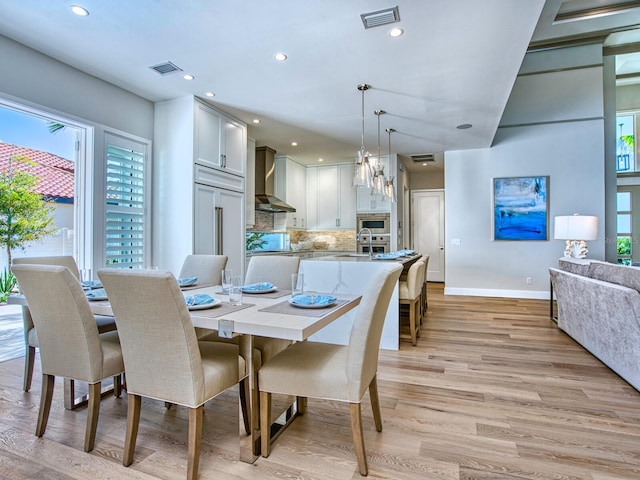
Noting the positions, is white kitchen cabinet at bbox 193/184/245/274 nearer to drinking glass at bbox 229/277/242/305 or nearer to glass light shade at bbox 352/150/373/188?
glass light shade at bbox 352/150/373/188

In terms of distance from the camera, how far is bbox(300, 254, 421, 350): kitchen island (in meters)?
3.38

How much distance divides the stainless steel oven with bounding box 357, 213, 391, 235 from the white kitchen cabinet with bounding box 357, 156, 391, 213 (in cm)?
10

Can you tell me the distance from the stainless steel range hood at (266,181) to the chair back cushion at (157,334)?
445 cm

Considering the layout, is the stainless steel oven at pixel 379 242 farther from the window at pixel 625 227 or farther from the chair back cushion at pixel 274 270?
the window at pixel 625 227

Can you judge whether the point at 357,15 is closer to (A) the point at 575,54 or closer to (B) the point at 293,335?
(B) the point at 293,335

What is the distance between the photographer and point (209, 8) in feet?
7.81

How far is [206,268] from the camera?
301 centimetres

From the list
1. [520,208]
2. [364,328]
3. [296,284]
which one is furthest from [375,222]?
[364,328]

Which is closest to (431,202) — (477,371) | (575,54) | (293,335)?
(575,54)

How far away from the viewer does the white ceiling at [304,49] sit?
241 centimetres

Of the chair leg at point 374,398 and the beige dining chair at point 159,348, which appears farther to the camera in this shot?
the chair leg at point 374,398

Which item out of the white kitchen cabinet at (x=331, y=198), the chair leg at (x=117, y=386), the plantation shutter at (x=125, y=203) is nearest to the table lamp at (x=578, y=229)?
the white kitchen cabinet at (x=331, y=198)

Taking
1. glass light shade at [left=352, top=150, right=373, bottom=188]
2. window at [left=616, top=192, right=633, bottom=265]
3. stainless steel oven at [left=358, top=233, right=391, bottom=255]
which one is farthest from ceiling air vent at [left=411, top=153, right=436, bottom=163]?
window at [left=616, top=192, right=633, bottom=265]

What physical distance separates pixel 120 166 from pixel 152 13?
5.98ft
